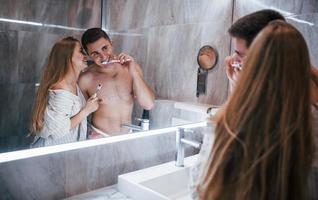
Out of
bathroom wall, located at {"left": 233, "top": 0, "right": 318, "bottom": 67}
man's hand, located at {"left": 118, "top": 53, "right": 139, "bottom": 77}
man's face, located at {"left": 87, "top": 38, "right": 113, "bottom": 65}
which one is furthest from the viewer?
bathroom wall, located at {"left": 233, "top": 0, "right": 318, "bottom": 67}

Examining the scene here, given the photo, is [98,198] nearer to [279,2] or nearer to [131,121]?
[131,121]

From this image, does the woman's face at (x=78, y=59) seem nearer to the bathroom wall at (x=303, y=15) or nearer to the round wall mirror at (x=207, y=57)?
the round wall mirror at (x=207, y=57)

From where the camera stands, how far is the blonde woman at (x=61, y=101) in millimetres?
1074

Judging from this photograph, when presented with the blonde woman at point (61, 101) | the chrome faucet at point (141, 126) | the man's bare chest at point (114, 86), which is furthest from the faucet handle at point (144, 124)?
the blonde woman at point (61, 101)

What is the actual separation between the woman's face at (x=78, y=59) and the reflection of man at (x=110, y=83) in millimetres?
27

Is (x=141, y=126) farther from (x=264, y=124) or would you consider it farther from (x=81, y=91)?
(x=264, y=124)

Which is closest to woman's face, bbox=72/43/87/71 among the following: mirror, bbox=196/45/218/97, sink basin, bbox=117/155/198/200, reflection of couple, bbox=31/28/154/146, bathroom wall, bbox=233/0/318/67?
reflection of couple, bbox=31/28/154/146

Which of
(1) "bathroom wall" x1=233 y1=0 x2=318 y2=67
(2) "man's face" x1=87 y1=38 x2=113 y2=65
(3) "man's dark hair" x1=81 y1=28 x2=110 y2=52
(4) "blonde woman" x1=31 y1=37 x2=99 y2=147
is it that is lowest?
(4) "blonde woman" x1=31 y1=37 x2=99 y2=147

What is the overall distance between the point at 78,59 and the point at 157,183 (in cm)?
65

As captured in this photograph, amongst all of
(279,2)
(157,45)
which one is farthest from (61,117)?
(279,2)

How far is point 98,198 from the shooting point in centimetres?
114

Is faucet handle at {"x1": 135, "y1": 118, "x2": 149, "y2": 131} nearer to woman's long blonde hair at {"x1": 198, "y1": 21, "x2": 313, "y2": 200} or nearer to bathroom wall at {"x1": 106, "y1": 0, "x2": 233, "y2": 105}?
bathroom wall at {"x1": 106, "y1": 0, "x2": 233, "y2": 105}

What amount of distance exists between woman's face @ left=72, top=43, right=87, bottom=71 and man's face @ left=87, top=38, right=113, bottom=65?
0.04m

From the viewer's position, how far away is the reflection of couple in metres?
1.09
